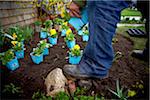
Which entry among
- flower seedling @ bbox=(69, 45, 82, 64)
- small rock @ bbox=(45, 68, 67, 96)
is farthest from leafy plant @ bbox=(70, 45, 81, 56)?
small rock @ bbox=(45, 68, 67, 96)

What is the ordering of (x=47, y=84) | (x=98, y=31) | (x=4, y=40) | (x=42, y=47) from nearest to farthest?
(x=98, y=31) < (x=47, y=84) < (x=42, y=47) < (x=4, y=40)

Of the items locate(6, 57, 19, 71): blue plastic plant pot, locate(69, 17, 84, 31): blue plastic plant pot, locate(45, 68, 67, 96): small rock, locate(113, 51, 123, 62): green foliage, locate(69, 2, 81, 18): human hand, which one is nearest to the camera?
locate(45, 68, 67, 96): small rock

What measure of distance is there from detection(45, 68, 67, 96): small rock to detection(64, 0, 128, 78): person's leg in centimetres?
13

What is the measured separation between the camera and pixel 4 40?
11.9ft

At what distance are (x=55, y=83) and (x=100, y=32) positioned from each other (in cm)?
65

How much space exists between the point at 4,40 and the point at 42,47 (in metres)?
0.72

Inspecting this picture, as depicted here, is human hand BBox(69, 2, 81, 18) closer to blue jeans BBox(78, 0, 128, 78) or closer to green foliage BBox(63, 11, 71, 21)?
blue jeans BBox(78, 0, 128, 78)

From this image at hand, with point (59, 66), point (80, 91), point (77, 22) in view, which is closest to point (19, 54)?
point (59, 66)

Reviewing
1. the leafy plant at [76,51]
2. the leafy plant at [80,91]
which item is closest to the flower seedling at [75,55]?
the leafy plant at [76,51]

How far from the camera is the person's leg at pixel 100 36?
208cm

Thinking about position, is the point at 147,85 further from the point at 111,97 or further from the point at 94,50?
the point at 94,50

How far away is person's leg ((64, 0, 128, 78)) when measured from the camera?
81.9 inches

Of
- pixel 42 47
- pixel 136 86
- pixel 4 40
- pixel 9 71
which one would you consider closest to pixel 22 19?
pixel 4 40

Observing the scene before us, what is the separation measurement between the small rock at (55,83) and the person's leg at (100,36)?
0.13 m
